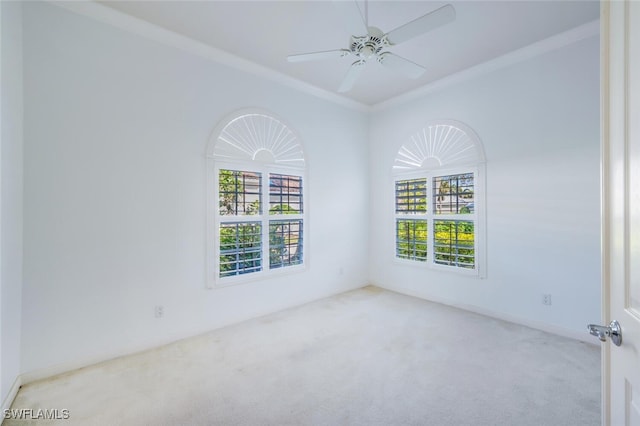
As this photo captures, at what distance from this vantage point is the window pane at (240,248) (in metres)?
3.27

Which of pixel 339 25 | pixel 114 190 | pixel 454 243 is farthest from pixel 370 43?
pixel 454 243

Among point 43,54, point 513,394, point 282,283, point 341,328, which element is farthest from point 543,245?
point 43,54

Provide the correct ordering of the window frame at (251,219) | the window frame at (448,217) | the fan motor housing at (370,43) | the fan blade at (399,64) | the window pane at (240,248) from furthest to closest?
the window frame at (448,217) → the window pane at (240,248) → the window frame at (251,219) → the fan blade at (399,64) → the fan motor housing at (370,43)

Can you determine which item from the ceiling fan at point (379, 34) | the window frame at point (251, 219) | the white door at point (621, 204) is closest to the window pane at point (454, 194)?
the ceiling fan at point (379, 34)

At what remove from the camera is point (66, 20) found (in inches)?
94.3

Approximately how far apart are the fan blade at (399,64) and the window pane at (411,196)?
6.08ft

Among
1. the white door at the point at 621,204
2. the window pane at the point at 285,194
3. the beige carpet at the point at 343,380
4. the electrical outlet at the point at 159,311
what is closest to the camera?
the white door at the point at 621,204

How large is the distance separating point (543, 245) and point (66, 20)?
4858mm

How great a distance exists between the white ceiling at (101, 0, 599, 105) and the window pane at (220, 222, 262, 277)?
1.92 metres

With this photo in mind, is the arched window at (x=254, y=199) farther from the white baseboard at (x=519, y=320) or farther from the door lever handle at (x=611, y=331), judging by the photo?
the door lever handle at (x=611, y=331)

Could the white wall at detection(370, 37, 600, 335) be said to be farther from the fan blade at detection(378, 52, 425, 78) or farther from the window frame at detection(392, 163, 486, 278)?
the fan blade at detection(378, 52, 425, 78)

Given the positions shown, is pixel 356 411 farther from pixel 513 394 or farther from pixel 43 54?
pixel 43 54

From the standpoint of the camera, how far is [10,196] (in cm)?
201

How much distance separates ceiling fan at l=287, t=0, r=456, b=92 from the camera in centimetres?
191
